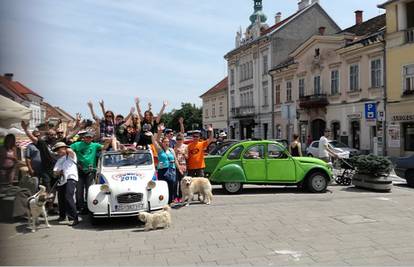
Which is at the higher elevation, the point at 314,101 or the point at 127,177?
the point at 314,101

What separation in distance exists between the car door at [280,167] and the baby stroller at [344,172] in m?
2.31

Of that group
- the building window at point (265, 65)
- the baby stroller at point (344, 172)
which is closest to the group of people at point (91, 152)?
the baby stroller at point (344, 172)

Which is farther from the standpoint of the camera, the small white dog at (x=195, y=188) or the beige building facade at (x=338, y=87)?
the beige building facade at (x=338, y=87)

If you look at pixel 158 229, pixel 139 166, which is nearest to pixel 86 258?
pixel 158 229

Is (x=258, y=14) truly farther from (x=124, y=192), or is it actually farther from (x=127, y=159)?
(x=124, y=192)

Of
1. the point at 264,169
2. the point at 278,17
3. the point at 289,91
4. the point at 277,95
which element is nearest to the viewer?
the point at 264,169

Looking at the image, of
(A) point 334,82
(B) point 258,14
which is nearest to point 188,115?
(B) point 258,14

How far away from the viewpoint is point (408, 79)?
28.2m

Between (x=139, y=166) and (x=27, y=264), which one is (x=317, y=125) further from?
(x=27, y=264)

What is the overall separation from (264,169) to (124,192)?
516cm

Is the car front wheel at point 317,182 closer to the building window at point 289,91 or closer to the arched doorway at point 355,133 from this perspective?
the arched doorway at point 355,133

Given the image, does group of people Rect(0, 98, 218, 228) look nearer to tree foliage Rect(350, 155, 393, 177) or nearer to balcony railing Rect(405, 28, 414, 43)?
tree foliage Rect(350, 155, 393, 177)

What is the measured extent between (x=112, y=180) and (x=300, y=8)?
161 ft

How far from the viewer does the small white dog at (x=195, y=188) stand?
10336mm
